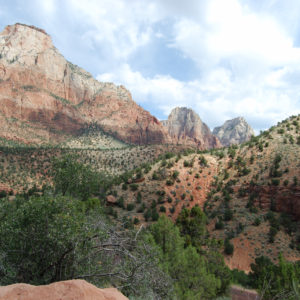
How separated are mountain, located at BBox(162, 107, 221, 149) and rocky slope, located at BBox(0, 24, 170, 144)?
1302 inches

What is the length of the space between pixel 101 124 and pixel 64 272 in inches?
5329

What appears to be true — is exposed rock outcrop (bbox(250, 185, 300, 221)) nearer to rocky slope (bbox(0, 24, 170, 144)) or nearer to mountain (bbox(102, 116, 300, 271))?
mountain (bbox(102, 116, 300, 271))

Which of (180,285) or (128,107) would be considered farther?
(128,107)

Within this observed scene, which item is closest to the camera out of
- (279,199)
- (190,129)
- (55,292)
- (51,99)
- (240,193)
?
(55,292)

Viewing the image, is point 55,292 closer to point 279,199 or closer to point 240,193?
point 279,199

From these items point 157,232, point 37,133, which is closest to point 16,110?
point 37,133

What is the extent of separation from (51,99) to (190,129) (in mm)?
109111

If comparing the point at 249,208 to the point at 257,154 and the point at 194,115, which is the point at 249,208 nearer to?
the point at 257,154

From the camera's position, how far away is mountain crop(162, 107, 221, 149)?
599 ft

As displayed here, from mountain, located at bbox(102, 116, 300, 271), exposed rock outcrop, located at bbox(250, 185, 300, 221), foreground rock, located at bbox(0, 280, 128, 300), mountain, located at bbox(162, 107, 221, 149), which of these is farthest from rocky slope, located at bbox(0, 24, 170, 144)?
foreground rock, located at bbox(0, 280, 128, 300)

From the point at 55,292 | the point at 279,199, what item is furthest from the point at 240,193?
the point at 55,292

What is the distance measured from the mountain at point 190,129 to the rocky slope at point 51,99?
33.1 metres

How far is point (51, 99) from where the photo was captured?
425 ft

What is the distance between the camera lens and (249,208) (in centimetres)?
3161
